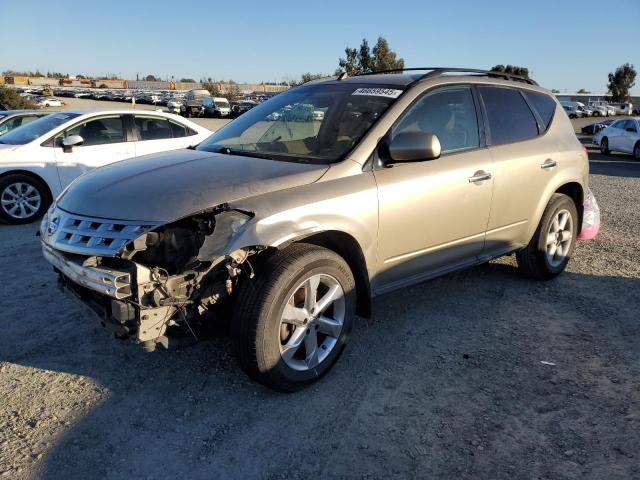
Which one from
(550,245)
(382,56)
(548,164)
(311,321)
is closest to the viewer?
(311,321)

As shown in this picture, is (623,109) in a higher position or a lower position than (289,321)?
lower

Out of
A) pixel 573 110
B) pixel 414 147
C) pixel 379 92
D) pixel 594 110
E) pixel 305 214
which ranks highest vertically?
pixel 379 92

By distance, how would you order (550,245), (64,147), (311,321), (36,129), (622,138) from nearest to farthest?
(311,321)
(550,245)
(64,147)
(36,129)
(622,138)

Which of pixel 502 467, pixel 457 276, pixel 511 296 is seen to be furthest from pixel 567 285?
pixel 502 467

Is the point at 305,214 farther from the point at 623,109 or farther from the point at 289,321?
the point at 623,109

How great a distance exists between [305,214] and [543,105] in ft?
10.7

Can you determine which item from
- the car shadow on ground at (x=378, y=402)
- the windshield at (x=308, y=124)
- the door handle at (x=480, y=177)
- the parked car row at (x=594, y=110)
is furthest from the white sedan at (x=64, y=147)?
the parked car row at (x=594, y=110)

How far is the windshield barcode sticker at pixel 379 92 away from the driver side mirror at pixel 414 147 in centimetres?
52

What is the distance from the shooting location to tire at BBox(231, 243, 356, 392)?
2.96 m

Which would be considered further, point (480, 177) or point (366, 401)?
point (480, 177)

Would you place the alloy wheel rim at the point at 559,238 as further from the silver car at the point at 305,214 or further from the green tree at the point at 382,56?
the green tree at the point at 382,56

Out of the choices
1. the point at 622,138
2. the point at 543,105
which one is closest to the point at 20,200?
the point at 543,105

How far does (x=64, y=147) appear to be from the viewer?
7.81 m

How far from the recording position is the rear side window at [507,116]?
4.47m
